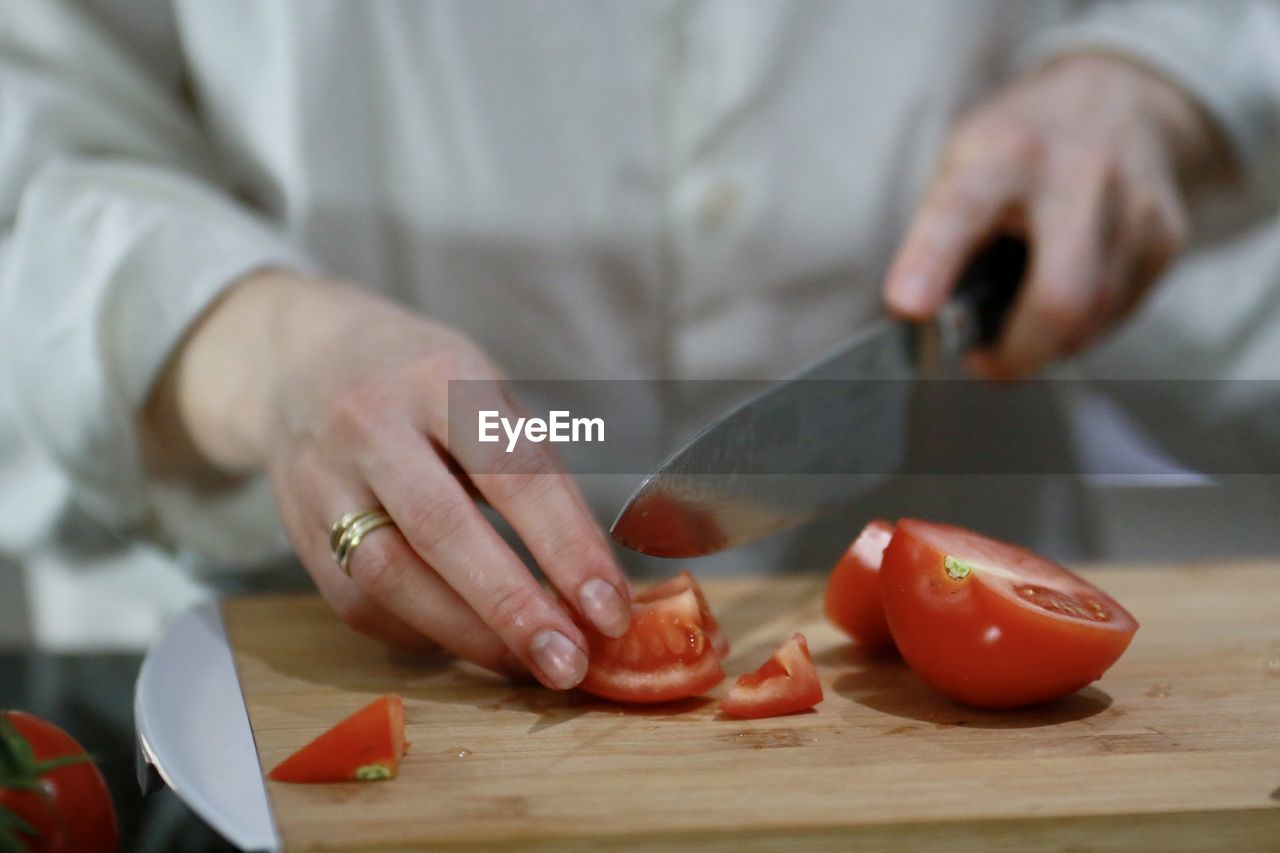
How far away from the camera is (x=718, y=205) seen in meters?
1.37

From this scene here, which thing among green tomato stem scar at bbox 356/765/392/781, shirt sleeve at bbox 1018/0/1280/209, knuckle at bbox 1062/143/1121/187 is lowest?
green tomato stem scar at bbox 356/765/392/781

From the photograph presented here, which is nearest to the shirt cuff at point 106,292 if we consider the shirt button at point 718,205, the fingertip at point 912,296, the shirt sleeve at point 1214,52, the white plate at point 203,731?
the white plate at point 203,731

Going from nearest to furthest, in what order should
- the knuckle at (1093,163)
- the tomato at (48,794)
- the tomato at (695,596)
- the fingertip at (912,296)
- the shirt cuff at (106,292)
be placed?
the tomato at (48,794) < the tomato at (695,596) < the shirt cuff at (106,292) < the fingertip at (912,296) < the knuckle at (1093,163)

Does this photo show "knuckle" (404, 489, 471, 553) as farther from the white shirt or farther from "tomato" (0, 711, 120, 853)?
the white shirt

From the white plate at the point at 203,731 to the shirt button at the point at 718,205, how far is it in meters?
0.72

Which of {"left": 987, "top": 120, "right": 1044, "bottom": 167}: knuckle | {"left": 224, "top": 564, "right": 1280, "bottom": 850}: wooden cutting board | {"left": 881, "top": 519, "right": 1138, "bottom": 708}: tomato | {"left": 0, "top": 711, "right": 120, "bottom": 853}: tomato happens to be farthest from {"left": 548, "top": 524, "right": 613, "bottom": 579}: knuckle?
{"left": 987, "top": 120, "right": 1044, "bottom": 167}: knuckle

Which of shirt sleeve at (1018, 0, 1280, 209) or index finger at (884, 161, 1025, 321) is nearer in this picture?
index finger at (884, 161, 1025, 321)

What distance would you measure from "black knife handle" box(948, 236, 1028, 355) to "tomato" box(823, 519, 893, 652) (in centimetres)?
42

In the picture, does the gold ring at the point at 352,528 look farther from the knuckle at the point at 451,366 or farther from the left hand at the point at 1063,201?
the left hand at the point at 1063,201

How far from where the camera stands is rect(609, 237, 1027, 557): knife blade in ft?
2.91

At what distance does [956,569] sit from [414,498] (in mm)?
386

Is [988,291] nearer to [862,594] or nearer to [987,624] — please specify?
[862,594]

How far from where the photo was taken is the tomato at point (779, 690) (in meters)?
0.81

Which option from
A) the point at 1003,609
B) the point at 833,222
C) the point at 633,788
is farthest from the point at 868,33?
the point at 633,788
